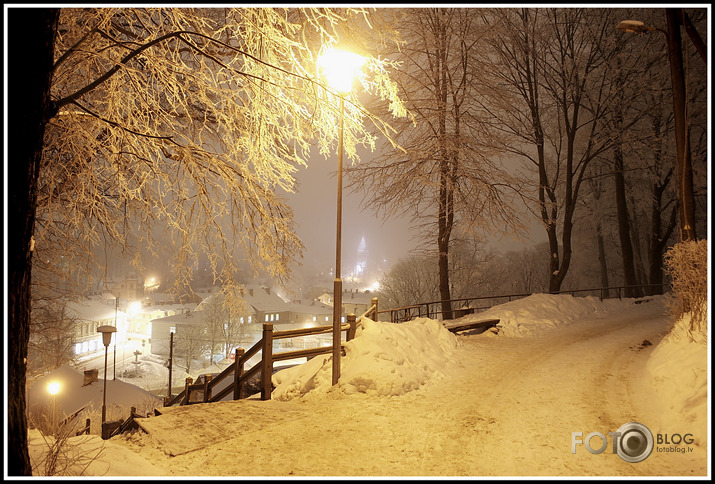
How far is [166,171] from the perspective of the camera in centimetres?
557

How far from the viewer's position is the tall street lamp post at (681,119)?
785cm

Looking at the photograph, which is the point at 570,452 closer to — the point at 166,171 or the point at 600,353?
the point at 600,353

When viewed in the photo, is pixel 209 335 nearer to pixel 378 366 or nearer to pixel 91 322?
pixel 91 322

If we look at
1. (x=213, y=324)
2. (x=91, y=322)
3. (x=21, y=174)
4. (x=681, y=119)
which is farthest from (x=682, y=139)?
(x=91, y=322)

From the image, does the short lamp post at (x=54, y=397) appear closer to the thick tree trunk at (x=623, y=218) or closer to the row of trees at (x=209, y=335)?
the thick tree trunk at (x=623, y=218)

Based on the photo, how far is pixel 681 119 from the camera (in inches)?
325

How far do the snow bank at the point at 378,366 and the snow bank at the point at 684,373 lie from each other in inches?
138

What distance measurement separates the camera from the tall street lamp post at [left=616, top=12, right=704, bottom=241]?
7852 mm

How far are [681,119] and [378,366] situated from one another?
8406 millimetres

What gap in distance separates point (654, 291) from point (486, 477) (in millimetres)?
23868

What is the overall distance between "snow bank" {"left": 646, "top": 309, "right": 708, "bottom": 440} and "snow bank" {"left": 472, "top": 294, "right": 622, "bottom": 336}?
222 inches

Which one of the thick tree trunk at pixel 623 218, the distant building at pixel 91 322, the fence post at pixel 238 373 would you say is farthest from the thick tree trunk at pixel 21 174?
the distant building at pixel 91 322

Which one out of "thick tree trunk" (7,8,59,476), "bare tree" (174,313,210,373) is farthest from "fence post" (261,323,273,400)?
"bare tree" (174,313,210,373)

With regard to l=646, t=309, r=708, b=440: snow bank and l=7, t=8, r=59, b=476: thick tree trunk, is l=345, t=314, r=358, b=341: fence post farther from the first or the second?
l=7, t=8, r=59, b=476: thick tree trunk
